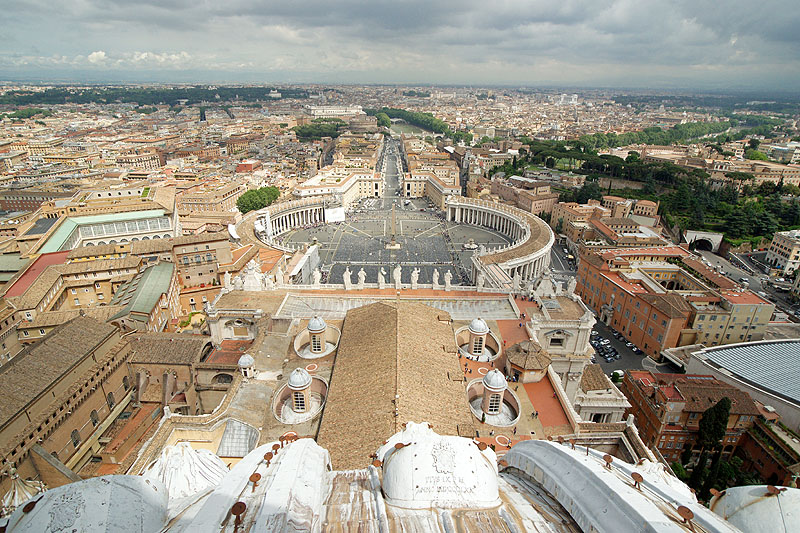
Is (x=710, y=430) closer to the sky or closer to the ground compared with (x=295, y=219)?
closer to the sky

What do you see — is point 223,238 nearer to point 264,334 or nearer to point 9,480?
point 264,334

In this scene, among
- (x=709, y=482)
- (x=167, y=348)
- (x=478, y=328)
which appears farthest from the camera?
(x=167, y=348)

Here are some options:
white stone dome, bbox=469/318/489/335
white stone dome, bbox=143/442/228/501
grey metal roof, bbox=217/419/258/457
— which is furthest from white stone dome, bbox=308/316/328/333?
white stone dome, bbox=143/442/228/501

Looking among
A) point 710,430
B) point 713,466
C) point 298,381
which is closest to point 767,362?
point 710,430

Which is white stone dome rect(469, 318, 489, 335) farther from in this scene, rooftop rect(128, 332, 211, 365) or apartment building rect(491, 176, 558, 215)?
apartment building rect(491, 176, 558, 215)

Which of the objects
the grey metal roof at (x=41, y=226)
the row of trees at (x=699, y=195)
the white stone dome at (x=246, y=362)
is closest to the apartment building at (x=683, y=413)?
the white stone dome at (x=246, y=362)

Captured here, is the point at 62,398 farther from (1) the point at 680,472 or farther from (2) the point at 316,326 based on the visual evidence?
(1) the point at 680,472
